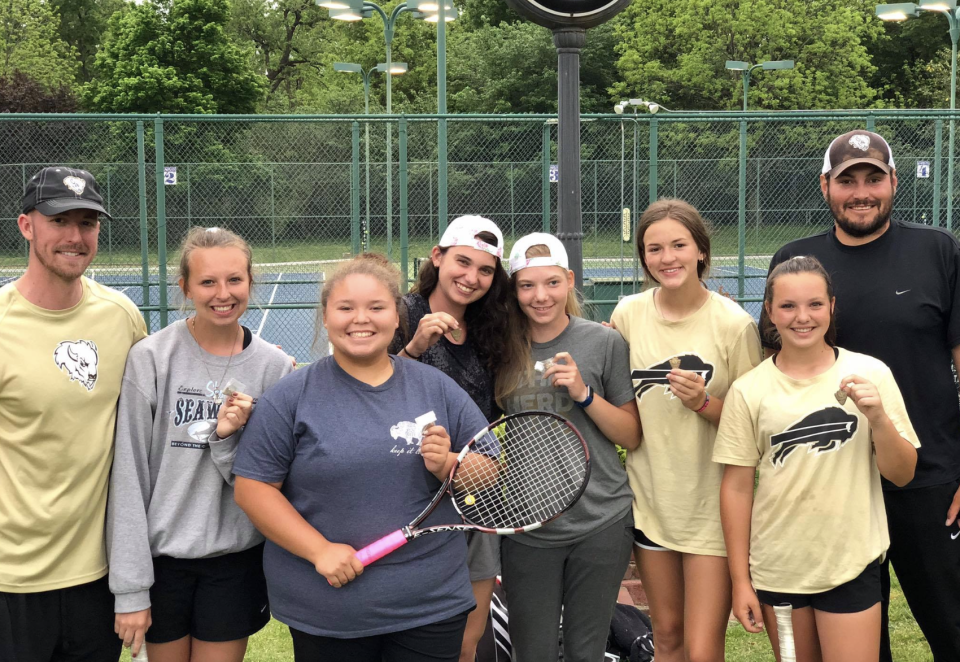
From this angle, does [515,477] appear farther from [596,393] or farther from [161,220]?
[161,220]

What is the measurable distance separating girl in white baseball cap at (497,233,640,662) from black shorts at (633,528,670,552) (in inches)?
1.8

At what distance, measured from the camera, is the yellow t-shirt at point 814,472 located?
10.4 feet

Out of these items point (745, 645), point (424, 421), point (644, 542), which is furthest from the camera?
point (745, 645)

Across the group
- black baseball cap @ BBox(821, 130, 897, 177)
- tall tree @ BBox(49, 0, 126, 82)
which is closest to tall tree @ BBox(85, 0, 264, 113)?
tall tree @ BBox(49, 0, 126, 82)

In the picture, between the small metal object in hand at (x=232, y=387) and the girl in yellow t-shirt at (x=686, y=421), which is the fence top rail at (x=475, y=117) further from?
the small metal object in hand at (x=232, y=387)

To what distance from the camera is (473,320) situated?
353 centimetres

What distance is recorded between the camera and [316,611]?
2752mm

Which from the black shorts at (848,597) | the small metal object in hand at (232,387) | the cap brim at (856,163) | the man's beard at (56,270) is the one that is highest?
the cap brim at (856,163)

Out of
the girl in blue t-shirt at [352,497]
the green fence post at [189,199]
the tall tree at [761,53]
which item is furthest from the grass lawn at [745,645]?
the tall tree at [761,53]

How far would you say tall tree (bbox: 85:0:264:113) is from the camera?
3538cm

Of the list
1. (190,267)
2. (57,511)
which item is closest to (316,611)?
(57,511)

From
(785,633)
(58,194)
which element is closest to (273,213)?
(58,194)

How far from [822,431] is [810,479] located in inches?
6.3

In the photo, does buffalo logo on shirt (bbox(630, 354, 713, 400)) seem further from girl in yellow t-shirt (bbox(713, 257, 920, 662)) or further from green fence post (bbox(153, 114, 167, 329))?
green fence post (bbox(153, 114, 167, 329))
